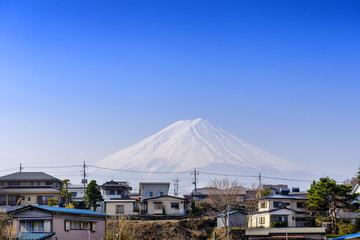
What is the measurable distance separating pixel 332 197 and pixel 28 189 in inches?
1025

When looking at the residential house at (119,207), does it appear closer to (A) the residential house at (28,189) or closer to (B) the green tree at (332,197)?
(A) the residential house at (28,189)

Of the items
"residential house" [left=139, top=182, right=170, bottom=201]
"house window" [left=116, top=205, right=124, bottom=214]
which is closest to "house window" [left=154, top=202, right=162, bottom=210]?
"house window" [left=116, top=205, right=124, bottom=214]

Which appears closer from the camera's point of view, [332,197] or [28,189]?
[332,197]

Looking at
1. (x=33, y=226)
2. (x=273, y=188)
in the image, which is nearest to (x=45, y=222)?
(x=33, y=226)

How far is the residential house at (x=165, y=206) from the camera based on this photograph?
4131cm

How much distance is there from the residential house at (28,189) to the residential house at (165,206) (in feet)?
26.5

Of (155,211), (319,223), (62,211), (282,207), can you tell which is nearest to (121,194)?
(155,211)

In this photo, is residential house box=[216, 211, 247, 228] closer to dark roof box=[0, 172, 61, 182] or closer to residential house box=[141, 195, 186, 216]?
residential house box=[141, 195, 186, 216]

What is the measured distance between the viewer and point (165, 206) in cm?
4147

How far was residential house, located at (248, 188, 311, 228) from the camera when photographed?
36750mm

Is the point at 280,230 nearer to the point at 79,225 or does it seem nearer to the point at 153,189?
the point at 153,189

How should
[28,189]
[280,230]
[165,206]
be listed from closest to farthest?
[280,230]
[165,206]
[28,189]

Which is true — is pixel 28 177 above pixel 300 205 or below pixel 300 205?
above

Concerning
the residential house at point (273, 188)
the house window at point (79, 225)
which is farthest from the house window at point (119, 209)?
the residential house at point (273, 188)
